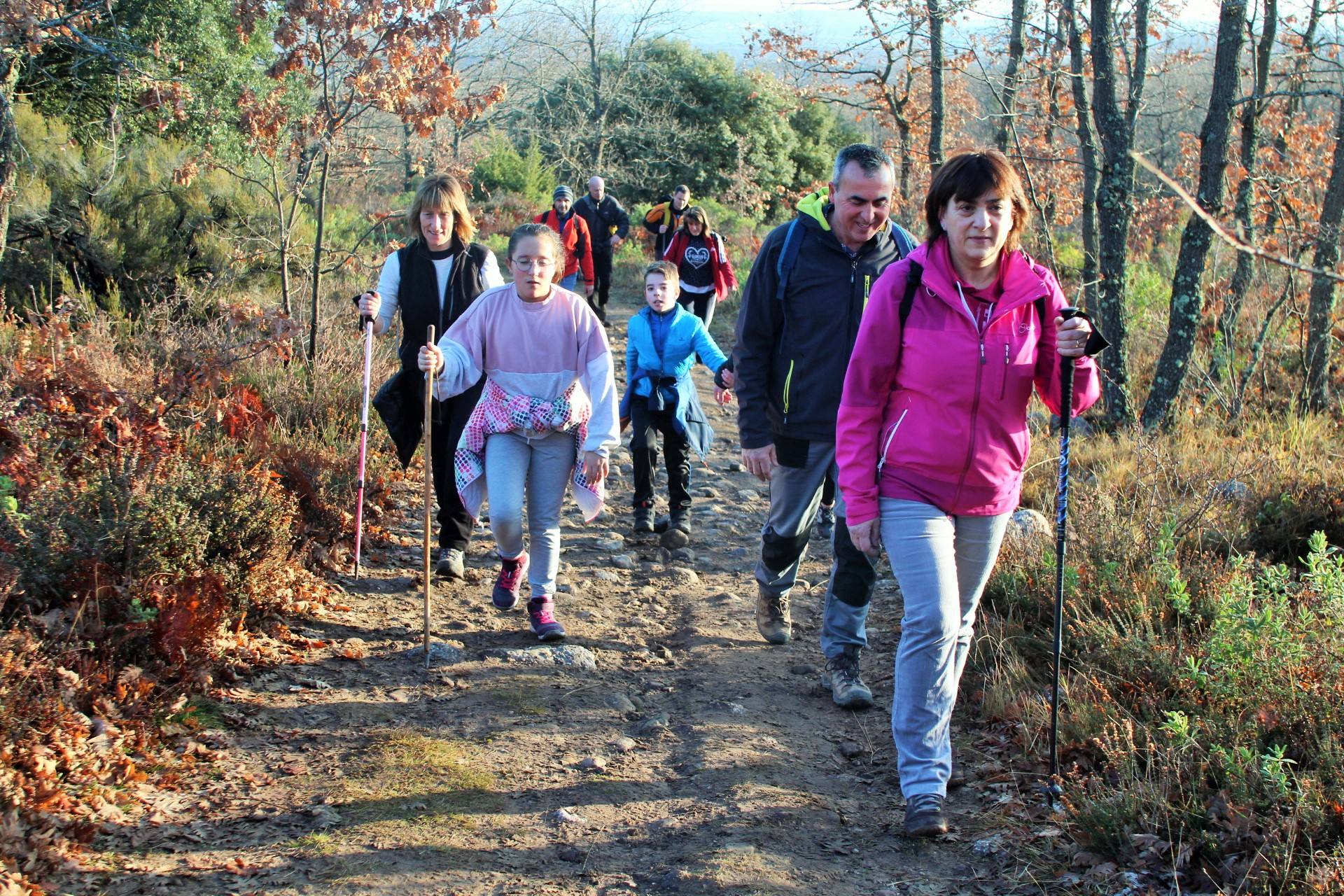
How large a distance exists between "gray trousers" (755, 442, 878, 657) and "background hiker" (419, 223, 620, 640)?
948 millimetres

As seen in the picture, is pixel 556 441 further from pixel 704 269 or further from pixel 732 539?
pixel 704 269

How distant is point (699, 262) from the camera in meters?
12.4

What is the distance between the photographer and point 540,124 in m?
33.8

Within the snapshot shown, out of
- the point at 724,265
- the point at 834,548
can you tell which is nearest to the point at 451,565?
the point at 834,548

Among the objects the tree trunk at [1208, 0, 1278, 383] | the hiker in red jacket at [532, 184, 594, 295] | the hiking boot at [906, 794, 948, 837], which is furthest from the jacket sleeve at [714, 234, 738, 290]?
the hiking boot at [906, 794, 948, 837]

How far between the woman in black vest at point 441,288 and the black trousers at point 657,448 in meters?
1.62

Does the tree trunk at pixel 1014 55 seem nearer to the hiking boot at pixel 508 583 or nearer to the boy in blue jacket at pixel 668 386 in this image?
the boy in blue jacket at pixel 668 386

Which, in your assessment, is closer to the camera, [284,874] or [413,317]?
[284,874]

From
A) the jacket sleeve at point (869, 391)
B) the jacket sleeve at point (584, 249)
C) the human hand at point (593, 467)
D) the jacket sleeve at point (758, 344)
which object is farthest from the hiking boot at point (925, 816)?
the jacket sleeve at point (584, 249)

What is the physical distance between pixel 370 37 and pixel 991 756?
792cm

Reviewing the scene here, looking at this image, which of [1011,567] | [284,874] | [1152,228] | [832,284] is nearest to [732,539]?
[1011,567]

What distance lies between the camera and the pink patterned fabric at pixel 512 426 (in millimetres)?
5586

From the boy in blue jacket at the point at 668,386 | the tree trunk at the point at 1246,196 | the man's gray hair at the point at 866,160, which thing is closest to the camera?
the man's gray hair at the point at 866,160

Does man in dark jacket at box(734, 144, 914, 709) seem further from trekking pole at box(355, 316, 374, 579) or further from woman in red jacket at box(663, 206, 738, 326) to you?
woman in red jacket at box(663, 206, 738, 326)
